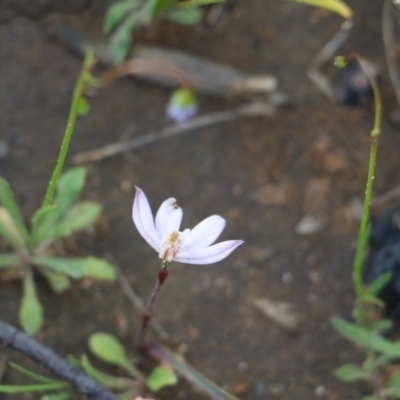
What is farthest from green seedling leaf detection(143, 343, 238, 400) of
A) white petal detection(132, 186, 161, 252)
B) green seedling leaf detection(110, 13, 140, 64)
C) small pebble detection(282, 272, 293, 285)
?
green seedling leaf detection(110, 13, 140, 64)

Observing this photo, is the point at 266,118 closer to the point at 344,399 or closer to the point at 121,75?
the point at 121,75

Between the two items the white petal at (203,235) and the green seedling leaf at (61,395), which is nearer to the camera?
the white petal at (203,235)

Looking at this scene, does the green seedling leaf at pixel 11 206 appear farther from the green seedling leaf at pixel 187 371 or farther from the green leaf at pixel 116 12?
the green leaf at pixel 116 12

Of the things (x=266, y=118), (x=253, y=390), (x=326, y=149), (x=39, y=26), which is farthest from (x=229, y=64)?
(x=253, y=390)

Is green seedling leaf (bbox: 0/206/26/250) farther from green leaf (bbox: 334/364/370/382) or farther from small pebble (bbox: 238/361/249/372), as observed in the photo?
green leaf (bbox: 334/364/370/382)

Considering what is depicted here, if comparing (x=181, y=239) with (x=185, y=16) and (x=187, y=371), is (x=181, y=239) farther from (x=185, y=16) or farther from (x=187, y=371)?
(x=185, y=16)

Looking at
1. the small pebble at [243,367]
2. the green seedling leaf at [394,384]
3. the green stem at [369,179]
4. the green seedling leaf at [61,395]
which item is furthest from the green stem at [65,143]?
the green seedling leaf at [394,384]

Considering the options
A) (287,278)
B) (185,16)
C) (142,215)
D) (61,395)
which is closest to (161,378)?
(61,395)
